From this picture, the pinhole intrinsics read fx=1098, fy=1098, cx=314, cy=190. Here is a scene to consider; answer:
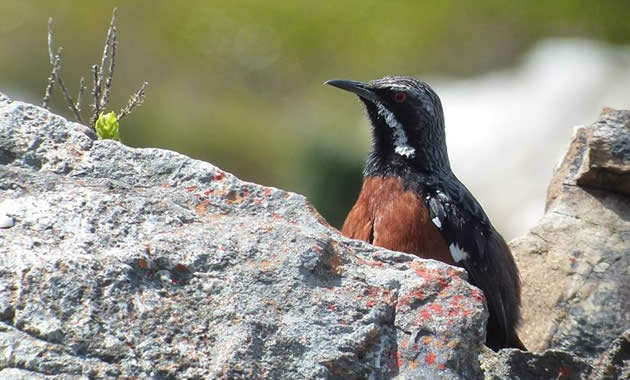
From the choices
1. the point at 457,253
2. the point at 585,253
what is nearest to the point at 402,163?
the point at 457,253

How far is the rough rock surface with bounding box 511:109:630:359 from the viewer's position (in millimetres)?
7254

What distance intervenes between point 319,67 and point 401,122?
13.8m

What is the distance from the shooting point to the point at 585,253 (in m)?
7.65

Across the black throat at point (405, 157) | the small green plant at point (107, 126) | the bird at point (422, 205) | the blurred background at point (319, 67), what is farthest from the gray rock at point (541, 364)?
the blurred background at point (319, 67)

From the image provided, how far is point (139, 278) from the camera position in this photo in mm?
4711

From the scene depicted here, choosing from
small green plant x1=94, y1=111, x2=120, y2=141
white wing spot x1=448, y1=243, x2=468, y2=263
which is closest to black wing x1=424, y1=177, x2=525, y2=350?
white wing spot x1=448, y1=243, x2=468, y2=263

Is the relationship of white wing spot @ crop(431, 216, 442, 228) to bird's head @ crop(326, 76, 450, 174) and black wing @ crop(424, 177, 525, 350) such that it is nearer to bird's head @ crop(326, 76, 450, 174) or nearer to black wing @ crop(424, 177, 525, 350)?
black wing @ crop(424, 177, 525, 350)

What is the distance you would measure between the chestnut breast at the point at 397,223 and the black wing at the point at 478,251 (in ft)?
0.24

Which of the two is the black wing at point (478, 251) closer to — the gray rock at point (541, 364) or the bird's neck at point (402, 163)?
the bird's neck at point (402, 163)

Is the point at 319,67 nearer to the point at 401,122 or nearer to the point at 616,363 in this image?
the point at 401,122

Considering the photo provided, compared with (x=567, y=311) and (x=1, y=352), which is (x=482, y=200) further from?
(x=1, y=352)

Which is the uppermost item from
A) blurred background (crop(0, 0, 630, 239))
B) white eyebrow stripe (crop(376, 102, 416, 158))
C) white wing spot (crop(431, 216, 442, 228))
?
blurred background (crop(0, 0, 630, 239))

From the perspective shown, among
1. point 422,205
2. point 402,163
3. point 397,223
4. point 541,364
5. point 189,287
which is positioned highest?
point 402,163

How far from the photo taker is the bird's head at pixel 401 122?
7.64m
